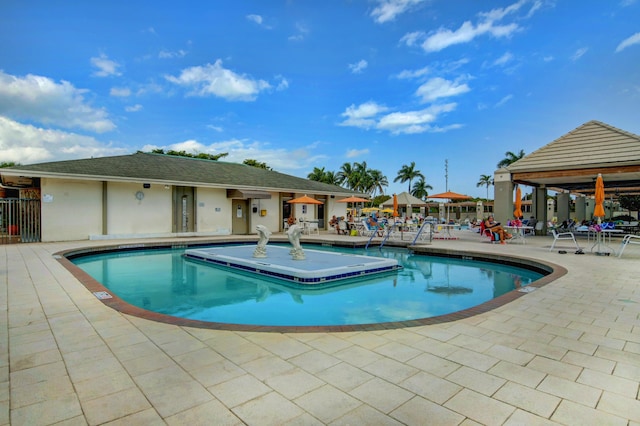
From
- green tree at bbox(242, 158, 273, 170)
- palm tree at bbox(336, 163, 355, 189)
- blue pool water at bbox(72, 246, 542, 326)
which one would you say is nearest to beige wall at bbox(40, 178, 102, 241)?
blue pool water at bbox(72, 246, 542, 326)

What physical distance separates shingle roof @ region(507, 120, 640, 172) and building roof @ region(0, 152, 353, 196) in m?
11.3

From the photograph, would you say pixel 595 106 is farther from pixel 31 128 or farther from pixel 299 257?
pixel 31 128

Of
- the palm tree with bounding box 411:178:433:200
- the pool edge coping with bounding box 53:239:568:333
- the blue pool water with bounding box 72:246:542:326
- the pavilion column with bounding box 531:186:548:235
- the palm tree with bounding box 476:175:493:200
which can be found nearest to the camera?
the pool edge coping with bounding box 53:239:568:333

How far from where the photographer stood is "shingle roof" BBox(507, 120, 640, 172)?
12.9 metres

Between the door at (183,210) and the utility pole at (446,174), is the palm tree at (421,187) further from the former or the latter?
the door at (183,210)

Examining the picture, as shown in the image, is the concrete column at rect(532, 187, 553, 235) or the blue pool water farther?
the concrete column at rect(532, 187, 553, 235)

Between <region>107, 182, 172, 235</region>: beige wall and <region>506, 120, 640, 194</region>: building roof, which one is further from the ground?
<region>506, 120, 640, 194</region>: building roof

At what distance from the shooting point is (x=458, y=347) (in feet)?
10.7

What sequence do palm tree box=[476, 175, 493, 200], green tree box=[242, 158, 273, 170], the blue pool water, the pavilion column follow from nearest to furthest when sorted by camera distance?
the blue pool water → the pavilion column → green tree box=[242, 158, 273, 170] → palm tree box=[476, 175, 493, 200]

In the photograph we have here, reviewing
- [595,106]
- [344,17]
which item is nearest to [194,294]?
[344,17]

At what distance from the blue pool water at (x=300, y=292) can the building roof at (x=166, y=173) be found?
4.35 m

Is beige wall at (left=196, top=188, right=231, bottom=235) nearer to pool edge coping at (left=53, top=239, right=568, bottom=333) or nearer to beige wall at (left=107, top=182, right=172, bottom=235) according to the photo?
beige wall at (left=107, top=182, right=172, bottom=235)

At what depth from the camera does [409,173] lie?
174 feet

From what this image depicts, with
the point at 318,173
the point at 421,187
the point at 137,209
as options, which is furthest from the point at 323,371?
the point at 421,187
